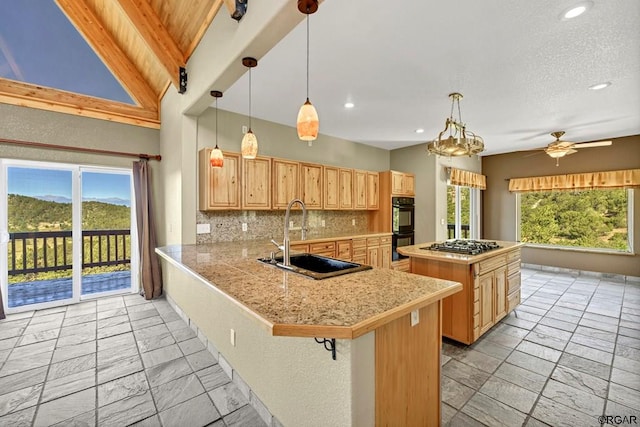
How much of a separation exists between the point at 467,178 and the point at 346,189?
10.4 ft

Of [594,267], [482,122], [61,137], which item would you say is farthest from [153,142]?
[594,267]

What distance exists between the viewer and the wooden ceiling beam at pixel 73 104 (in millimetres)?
3467

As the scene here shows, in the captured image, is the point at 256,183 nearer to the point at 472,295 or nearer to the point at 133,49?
the point at 133,49

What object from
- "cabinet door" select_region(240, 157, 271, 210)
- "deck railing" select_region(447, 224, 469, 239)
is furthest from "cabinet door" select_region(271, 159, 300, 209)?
"deck railing" select_region(447, 224, 469, 239)

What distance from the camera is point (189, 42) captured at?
3119 mm

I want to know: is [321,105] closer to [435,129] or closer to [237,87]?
[237,87]

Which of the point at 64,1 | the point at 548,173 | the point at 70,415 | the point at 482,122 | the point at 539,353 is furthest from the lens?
the point at 548,173

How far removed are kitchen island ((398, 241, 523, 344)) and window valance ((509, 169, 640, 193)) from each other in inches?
162

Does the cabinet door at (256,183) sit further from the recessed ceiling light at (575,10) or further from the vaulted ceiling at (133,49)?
the recessed ceiling light at (575,10)

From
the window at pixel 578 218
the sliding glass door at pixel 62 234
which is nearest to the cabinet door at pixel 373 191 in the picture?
the window at pixel 578 218

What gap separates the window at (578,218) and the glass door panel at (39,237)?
9057mm

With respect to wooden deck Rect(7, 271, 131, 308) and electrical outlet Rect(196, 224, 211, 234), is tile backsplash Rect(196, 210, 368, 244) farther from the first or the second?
wooden deck Rect(7, 271, 131, 308)

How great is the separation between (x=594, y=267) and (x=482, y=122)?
14.0 feet

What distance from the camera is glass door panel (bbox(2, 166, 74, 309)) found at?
144 inches
